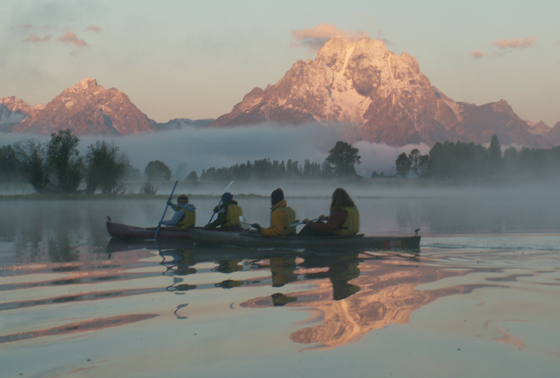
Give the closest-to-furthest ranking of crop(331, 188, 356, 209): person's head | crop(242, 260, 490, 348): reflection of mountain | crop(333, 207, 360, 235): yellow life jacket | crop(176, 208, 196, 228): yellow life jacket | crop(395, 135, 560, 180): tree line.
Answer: crop(242, 260, 490, 348): reflection of mountain
crop(331, 188, 356, 209): person's head
crop(333, 207, 360, 235): yellow life jacket
crop(176, 208, 196, 228): yellow life jacket
crop(395, 135, 560, 180): tree line

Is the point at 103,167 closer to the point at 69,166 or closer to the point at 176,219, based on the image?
the point at 69,166

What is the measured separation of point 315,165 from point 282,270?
188 m

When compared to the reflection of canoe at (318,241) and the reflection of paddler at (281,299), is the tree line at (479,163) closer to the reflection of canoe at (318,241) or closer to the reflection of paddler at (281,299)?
the reflection of canoe at (318,241)

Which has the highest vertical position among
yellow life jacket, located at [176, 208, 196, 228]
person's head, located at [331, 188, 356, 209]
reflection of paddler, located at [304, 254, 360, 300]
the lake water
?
person's head, located at [331, 188, 356, 209]

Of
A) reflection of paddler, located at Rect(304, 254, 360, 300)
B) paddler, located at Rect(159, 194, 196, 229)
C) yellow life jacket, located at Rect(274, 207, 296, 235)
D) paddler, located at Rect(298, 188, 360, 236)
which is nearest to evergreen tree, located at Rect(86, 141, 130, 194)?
paddler, located at Rect(159, 194, 196, 229)

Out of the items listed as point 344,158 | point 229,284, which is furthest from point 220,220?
point 344,158

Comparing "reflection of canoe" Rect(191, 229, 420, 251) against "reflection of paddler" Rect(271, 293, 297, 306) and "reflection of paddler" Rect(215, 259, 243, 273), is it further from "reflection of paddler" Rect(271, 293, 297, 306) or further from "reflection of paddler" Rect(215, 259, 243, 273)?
"reflection of paddler" Rect(271, 293, 297, 306)

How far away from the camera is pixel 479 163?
16900 centimetres

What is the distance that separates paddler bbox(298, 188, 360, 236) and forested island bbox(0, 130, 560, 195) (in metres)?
59.5

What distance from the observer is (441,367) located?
5.29 m

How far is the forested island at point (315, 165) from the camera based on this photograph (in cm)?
6644

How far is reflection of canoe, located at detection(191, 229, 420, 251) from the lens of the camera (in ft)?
45.5

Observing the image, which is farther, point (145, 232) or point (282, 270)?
point (145, 232)

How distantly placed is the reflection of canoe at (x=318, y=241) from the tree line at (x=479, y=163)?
503 feet
